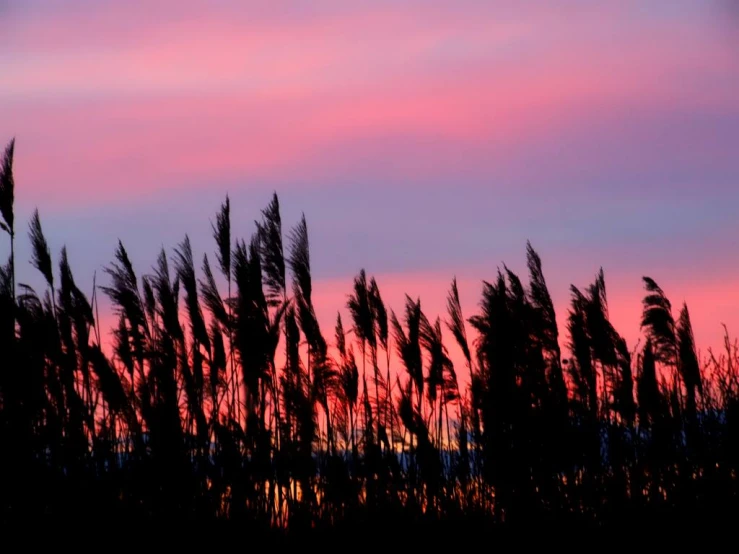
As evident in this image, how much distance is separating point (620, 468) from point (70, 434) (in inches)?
204

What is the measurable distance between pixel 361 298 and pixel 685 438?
3759 mm

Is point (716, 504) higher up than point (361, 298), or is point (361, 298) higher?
point (361, 298)

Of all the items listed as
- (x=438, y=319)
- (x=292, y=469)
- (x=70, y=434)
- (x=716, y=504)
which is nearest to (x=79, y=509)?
(x=70, y=434)

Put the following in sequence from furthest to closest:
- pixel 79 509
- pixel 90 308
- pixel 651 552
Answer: pixel 90 308 → pixel 651 552 → pixel 79 509

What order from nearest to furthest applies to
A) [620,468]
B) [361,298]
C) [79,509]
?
[79,509]
[620,468]
[361,298]

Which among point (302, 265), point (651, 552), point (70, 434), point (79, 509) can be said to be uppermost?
point (302, 265)

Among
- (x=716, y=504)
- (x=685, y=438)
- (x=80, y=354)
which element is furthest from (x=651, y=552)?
(x=80, y=354)

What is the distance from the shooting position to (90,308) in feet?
35.6

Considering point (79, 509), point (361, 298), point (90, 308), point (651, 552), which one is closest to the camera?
point (79, 509)

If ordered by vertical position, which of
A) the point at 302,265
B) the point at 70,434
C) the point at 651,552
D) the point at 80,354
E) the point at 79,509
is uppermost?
the point at 302,265

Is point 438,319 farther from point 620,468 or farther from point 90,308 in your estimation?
point 90,308

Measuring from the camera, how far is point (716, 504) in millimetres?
9898

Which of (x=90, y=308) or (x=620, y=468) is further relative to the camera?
(x=90, y=308)

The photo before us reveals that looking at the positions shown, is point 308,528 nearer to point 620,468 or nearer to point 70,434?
point 70,434
